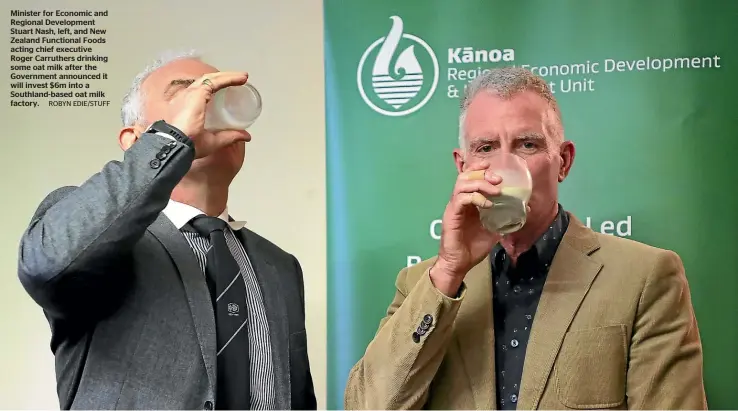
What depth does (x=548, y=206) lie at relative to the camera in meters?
1.57

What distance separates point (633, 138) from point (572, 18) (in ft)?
1.27

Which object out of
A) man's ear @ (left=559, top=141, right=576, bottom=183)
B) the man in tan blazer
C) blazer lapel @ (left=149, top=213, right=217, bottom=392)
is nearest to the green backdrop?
man's ear @ (left=559, top=141, right=576, bottom=183)

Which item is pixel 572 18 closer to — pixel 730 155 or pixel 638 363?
pixel 730 155

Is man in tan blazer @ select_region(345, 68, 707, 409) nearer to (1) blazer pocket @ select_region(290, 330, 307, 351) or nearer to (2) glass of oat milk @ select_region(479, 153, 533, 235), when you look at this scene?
(2) glass of oat milk @ select_region(479, 153, 533, 235)

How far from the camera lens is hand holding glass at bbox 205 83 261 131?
148cm

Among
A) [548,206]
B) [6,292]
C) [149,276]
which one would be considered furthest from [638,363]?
[6,292]

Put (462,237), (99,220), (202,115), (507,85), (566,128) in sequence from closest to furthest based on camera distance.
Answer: (99,220)
(202,115)
(462,237)
(507,85)
(566,128)

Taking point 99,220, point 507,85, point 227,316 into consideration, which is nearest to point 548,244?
point 507,85

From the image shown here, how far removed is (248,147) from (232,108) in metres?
0.67

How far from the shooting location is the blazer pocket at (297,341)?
160 cm

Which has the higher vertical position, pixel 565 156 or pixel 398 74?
pixel 398 74

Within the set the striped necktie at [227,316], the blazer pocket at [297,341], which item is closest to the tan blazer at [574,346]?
the blazer pocket at [297,341]

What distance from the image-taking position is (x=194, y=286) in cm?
141

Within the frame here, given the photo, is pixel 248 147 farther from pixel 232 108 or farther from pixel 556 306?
pixel 556 306
